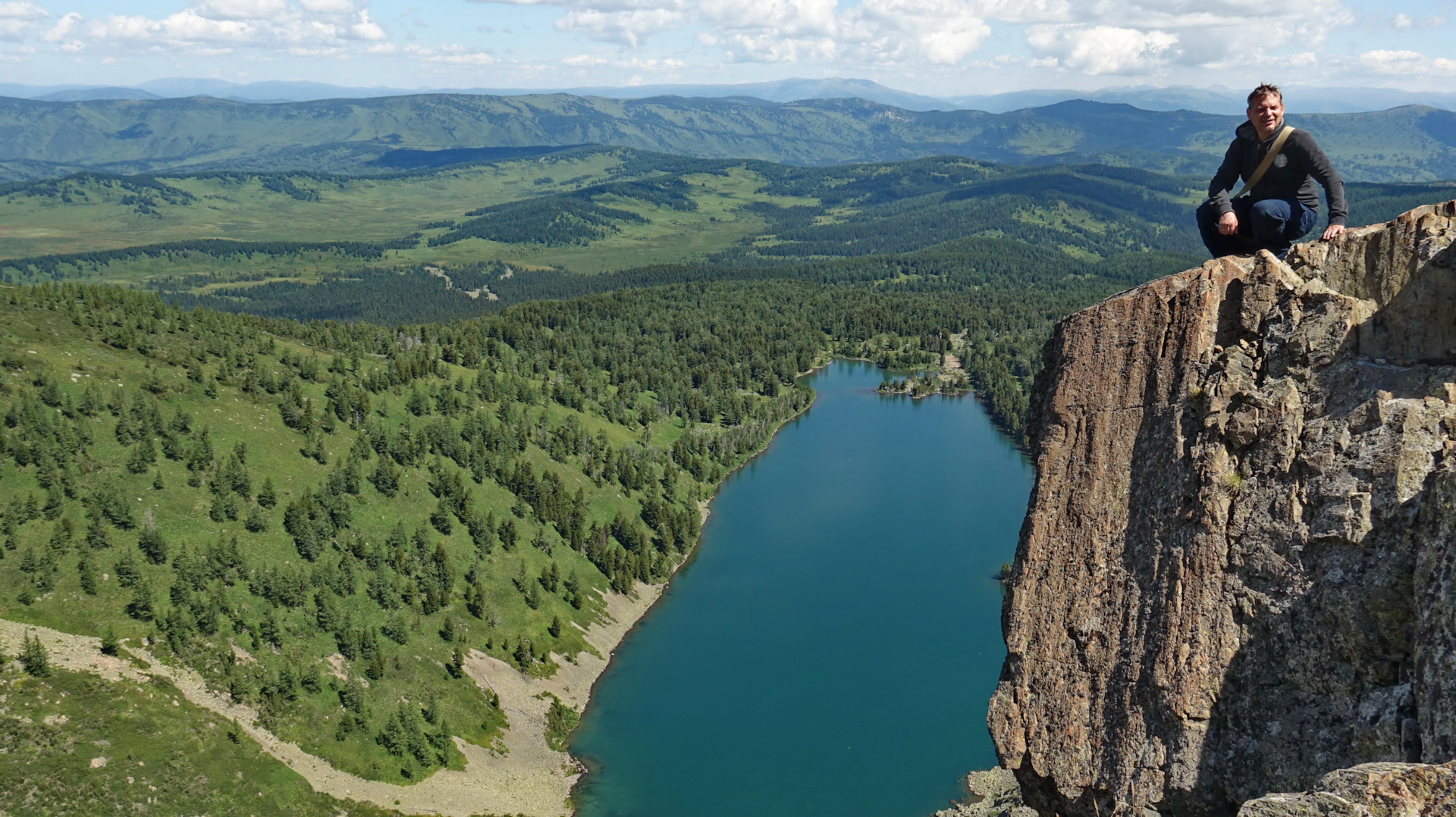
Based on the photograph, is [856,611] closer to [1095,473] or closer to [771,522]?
[771,522]

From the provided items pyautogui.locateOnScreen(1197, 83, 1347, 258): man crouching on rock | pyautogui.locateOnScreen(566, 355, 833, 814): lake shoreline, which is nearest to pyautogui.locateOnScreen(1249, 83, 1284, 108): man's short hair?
pyautogui.locateOnScreen(1197, 83, 1347, 258): man crouching on rock

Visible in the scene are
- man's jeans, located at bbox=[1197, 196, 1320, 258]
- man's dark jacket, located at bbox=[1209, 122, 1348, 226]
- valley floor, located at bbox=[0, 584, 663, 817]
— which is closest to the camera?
man's dark jacket, located at bbox=[1209, 122, 1348, 226]

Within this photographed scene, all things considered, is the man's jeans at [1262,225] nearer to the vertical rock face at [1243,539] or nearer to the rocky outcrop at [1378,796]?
the vertical rock face at [1243,539]

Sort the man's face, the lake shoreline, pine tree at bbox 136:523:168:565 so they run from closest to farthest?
the man's face, pine tree at bbox 136:523:168:565, the lake shoreline

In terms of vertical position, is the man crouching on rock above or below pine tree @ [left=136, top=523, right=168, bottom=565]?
above

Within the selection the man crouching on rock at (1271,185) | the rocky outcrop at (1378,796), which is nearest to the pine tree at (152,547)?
the man crouching on rock at (1271,185)

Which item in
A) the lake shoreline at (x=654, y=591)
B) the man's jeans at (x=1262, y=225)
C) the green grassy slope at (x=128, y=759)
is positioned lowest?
the lake shoreline at (x=654, y=591)

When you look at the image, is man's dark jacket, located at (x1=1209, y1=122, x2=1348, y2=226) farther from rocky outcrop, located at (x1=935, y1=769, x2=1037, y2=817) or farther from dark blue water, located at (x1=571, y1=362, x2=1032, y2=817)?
dark blue water, located at (x1=571, y1=362, x2=1032, y2=817)
